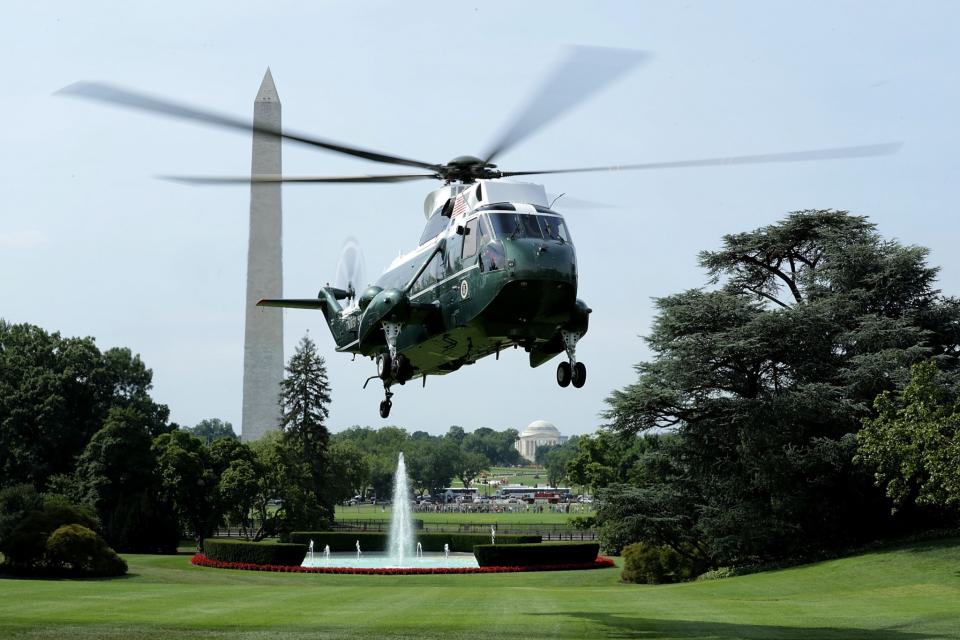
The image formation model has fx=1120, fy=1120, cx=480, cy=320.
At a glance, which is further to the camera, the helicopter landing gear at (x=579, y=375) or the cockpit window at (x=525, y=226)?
the helicopter landing gear at (x=579, y=375)

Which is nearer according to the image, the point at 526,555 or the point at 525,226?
the point at 525,226

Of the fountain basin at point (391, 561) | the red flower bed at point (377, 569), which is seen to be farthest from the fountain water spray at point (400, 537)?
the red flower bed at point (377, 569)

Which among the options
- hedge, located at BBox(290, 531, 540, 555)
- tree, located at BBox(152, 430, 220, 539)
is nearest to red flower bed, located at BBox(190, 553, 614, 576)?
tree, located at BBox(152, 430, 220, 539)

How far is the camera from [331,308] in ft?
101

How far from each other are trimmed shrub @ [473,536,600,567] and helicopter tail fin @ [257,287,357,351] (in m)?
28.9

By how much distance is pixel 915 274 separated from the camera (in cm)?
5100

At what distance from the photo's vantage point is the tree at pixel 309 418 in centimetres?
8988

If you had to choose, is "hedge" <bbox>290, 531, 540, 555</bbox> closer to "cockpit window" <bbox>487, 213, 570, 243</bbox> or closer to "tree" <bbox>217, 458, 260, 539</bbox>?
"tree" <bbox>217, 458, 260, 539</bbox>

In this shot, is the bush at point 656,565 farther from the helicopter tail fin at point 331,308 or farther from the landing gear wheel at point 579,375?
the landing gear wheel at point 579,375

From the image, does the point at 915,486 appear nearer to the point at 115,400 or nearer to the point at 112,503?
the point at 112,503

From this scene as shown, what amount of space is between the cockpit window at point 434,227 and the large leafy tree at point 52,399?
2065 inches

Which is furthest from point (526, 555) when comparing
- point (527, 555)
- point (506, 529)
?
point (506, 529)

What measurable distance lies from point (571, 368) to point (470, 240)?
3440 millimetres

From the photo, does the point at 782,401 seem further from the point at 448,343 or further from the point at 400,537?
the point at 400,537
